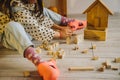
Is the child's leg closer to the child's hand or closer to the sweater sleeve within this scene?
the sweater sleeve

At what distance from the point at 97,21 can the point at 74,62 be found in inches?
13.1

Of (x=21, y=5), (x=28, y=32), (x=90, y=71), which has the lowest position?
(x=90, y=71)

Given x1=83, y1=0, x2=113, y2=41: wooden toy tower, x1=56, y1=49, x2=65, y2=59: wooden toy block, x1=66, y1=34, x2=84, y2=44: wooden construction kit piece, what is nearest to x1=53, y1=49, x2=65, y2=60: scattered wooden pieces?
x1=56, y1=49, x2=65, y2=59: wooden toy block

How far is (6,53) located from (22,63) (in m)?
0.14

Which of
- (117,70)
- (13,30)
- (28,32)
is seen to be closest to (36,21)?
(28,32)

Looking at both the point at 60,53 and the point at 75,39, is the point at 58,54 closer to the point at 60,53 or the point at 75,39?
the point at 60,53

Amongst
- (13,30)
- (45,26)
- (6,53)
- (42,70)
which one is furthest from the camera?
(45,26)

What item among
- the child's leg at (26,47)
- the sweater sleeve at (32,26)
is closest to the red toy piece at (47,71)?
the child's leg at (26,47)

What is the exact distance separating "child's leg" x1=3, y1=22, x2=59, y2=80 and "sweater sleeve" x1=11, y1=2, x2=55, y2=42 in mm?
122

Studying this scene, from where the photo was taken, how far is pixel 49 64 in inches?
39.0

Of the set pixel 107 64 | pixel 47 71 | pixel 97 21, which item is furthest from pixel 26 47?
pixel 97 21

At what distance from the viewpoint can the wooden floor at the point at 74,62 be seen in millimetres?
1015

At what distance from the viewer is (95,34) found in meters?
1.34

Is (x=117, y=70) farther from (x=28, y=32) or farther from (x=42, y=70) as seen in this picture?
(x=28, y=32)
